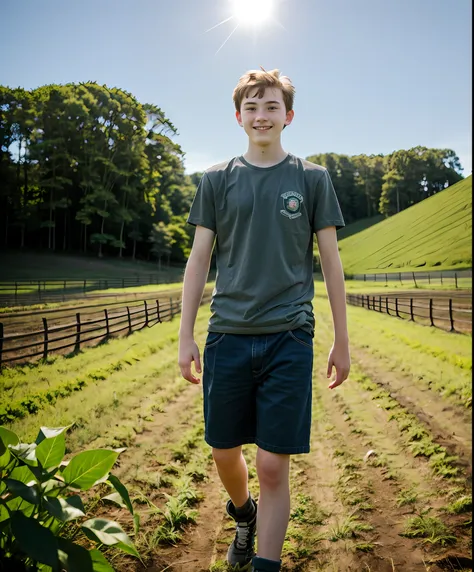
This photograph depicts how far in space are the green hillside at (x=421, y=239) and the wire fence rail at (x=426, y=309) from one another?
0.72 feet

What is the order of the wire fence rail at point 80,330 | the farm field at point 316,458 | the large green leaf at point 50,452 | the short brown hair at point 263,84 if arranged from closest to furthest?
the large green leaf at point 50,452 < the short brown hair at point 263,84 < the farm field at point 316,458 < the wire fence rail at point 80,330

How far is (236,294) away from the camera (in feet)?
7.42

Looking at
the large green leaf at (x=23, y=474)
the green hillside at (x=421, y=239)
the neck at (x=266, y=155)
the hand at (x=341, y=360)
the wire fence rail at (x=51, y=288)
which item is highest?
the neck at (x=266, y=155)

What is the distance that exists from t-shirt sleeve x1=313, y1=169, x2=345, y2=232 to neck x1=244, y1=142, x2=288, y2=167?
266 millimetres

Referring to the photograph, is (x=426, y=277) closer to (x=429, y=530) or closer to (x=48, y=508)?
(x=429, y=530)

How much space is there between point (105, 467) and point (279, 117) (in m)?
1.96

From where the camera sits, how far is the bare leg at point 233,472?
2.38 m

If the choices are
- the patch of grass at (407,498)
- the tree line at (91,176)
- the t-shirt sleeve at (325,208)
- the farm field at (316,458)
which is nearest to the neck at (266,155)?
the t-shirt sleeve at (325,208)

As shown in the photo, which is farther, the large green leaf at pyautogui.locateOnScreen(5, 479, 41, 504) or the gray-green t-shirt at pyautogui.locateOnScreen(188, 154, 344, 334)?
the gray-green t-shirt at pyautogui.locateOnScreen(188, 154, 344, 334)

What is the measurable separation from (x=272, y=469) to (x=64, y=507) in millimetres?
943

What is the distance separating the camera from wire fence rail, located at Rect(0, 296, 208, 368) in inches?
114

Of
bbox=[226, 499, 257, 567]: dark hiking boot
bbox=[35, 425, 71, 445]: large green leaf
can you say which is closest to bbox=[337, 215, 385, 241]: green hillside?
bbox=[226, 499, 257, 567]: dark hiking boot

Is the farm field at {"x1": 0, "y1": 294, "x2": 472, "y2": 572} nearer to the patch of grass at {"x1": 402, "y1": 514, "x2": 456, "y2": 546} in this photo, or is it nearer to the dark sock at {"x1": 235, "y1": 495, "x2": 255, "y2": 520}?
the patch of grass at {"x1": 402, "y1": 514, "x2": 456, "y2": 546}

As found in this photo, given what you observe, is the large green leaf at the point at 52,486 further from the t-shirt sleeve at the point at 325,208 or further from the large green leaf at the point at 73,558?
the t-shirt sleeve at the point at 325,208
